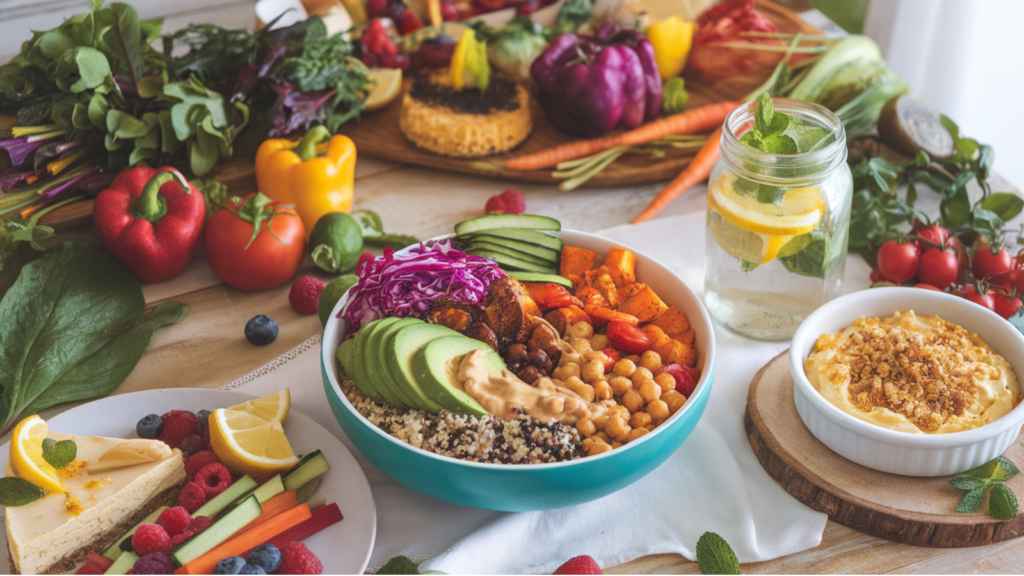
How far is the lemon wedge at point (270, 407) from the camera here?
5.22ft

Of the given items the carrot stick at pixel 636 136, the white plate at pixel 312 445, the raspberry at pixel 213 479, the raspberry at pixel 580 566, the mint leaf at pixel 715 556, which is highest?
the carrot stick at pixel 636 136

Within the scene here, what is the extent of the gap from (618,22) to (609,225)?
1017mm

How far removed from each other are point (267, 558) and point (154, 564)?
18 cm

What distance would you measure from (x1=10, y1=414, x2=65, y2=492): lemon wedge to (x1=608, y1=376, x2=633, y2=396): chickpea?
42.0 inches

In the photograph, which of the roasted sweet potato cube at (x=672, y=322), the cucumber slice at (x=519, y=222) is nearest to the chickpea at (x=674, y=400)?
the roasted sweet potato cube at (x=672, y=322)

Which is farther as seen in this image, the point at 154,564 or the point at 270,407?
the point at 270,407

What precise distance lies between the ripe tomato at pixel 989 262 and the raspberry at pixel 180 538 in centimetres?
189

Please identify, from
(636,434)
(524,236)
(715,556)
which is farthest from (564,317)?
(715,556)

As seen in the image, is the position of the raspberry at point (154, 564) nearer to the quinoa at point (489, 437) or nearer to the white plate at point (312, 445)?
the white plate at point (312, 445)

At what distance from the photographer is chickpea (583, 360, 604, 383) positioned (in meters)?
1.53

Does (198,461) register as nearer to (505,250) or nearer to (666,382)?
(505,250)

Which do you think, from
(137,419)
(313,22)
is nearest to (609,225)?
(313,22)

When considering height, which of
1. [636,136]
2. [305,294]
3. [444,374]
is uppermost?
[444,374]

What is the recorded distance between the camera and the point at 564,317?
5.59ft
